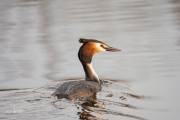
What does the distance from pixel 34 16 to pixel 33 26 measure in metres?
2.43

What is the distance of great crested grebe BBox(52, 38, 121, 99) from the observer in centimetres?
593

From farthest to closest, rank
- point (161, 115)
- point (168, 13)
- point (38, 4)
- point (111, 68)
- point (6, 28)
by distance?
point (38, 4), point (168, 13), point (6, 28), point (111, 68), point (161, 115)

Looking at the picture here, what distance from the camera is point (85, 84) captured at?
250 inches

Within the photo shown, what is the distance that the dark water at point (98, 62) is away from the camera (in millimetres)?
5309

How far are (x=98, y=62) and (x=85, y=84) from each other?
2.07 m

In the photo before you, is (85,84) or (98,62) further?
(98,62)

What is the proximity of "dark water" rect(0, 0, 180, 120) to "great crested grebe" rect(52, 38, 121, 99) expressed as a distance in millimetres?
197

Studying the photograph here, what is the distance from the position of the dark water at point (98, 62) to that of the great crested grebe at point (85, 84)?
0.20 metres

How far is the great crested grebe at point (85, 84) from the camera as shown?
19.5 ft

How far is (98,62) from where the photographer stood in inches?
329

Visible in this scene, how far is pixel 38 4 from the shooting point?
19453 millimetres

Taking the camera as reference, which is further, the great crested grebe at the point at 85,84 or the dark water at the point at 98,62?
the great crested grebe at the point at 85,84

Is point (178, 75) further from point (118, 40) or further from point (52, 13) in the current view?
point (52, 13)

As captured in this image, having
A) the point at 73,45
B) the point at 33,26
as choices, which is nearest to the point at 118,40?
the point at 73,45
